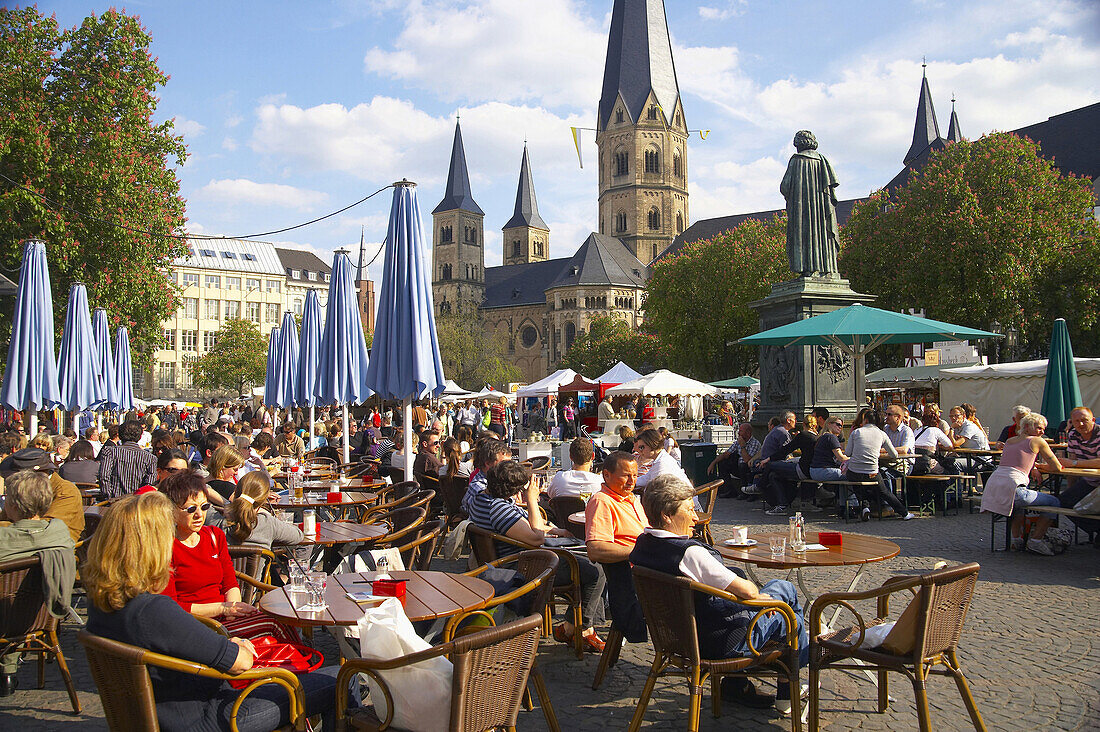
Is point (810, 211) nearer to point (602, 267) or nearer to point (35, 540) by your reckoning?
point (35, 540)

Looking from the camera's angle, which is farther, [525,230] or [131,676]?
[525,230]

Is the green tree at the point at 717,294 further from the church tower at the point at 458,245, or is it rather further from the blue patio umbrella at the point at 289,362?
the church tower at the point at 458,245

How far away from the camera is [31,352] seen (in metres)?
12.6

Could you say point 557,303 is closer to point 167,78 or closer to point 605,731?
point 167,78

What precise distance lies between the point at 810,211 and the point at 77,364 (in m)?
12.2

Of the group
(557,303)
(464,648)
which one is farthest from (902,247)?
(557,303)

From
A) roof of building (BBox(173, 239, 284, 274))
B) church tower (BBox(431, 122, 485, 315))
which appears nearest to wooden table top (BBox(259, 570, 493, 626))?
roof of building (BBox(173, 239, 284, 274))

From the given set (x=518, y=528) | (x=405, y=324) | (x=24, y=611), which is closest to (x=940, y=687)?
(x=518, y=528)

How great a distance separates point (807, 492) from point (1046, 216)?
24803mm

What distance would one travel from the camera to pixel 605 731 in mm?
4203

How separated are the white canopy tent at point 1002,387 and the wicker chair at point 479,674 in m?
21.7

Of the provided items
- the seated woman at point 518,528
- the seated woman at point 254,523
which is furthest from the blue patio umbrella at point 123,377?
the seated woman at point 518,528

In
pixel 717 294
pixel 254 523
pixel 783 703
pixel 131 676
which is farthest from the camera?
pixel 717 294

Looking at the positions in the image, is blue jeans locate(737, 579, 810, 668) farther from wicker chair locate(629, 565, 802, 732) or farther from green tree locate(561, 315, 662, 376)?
green tree locate(561, 315, 662, 376)
